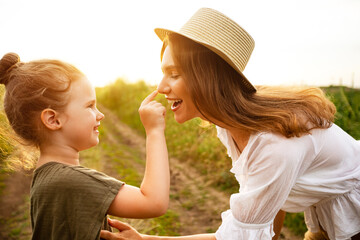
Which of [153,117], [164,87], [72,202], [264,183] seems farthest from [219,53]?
[72,202]

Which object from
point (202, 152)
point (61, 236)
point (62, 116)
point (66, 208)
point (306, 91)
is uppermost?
point (62, 116)

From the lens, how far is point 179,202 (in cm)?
468

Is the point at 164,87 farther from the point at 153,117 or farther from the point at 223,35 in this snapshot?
the point at 223,35

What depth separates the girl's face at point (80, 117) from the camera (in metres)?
1.40

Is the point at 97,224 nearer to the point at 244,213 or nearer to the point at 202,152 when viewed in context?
the point at 244,213

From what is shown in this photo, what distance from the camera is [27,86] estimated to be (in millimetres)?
1376

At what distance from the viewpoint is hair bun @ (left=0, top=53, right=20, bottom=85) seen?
1.45 m

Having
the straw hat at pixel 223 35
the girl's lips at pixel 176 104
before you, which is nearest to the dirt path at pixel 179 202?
the girl's lips at pixel 176 104

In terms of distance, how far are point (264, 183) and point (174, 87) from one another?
0.77 meters

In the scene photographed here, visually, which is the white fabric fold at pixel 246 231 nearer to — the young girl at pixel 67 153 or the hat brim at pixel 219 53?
the young girl at pixel 67 153

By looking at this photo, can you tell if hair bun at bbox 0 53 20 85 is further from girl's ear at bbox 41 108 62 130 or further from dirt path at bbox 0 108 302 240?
dirt path at bbox 0 108 302 240

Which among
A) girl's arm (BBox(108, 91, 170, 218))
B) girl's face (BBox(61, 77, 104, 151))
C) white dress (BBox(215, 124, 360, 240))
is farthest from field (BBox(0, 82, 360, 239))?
white dress (BBox(215, 124, 360, 240))

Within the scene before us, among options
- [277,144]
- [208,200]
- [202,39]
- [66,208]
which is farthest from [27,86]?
[208,200]

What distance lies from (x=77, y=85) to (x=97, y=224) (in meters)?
0.67
